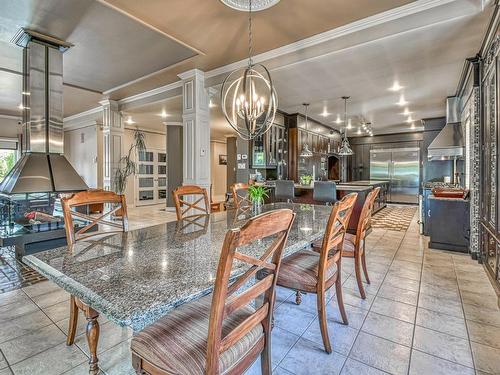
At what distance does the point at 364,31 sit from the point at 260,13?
119cm

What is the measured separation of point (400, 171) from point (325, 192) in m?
6.31

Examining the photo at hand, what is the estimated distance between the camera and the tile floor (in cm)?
154

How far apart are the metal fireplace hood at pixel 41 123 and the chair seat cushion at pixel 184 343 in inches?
126

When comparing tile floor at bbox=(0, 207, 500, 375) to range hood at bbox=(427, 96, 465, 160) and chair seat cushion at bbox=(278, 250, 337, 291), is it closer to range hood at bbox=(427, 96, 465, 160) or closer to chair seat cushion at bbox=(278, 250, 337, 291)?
chair seat cushion at bbox=(278, 250, 337, 291)

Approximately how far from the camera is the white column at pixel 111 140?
19.5 ft

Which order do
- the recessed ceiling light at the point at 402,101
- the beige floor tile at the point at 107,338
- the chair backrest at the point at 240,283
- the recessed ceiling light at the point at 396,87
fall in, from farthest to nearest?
the recessed ceiling light at the point at 402,101
the recessed ceiling light at the point at 396,87
the beige floor tile at the point at 107,338
the chair backrest at the point at 240,283

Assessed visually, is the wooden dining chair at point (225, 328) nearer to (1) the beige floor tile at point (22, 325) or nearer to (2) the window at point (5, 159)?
(1) the beige floor tile at point (22, 325)

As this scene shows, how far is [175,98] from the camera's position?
5.08 meters

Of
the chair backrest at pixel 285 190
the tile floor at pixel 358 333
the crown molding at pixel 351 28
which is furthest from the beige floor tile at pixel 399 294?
the crown molding at pixel 351 28

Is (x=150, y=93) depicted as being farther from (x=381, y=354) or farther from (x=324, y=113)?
(x=381, y=354)

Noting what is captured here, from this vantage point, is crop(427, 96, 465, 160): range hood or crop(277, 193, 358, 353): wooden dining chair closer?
crop(277, 193, 358, 353): wooden dining chair

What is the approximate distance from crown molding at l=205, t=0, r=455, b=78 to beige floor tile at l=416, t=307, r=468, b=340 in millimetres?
2792

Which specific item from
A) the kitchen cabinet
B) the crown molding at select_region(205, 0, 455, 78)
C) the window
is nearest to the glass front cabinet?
the window

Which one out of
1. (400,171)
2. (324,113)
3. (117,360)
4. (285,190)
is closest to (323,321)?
(117,360)
